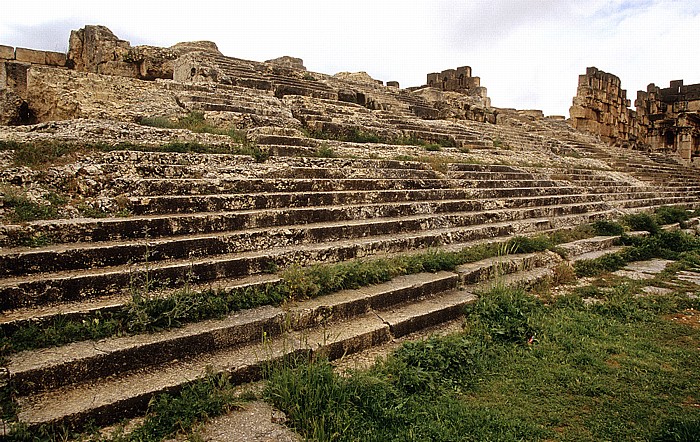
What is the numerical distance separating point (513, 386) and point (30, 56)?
14.1m

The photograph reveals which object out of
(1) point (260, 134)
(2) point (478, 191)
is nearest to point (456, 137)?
(2) point (478, 191)

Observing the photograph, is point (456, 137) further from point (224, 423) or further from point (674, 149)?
point (674, 149)

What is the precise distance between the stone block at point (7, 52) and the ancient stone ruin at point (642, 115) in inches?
994

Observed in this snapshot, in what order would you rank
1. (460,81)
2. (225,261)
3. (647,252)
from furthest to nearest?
1. (460,81)
2. (647,252)
3. (225,261)

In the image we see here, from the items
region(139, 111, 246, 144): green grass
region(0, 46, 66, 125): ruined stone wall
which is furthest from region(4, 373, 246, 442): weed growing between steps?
region(0, 46, 66, 125): ruined stone wall

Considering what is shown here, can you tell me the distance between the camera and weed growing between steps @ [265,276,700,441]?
2504mm

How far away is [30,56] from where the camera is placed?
37.3ft

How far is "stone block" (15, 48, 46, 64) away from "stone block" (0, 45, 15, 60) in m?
0.09

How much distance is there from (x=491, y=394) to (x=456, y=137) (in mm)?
10334

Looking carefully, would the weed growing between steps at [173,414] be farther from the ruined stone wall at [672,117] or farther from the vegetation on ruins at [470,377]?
the ruined stone wall at [672,117]

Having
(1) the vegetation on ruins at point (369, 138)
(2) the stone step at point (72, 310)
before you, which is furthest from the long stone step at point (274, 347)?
(1) the vegetation on ruins at point (369, 138)

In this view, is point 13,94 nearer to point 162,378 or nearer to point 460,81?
point 162,378

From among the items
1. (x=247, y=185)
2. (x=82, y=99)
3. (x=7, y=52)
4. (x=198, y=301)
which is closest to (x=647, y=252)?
(x=247, y=185)

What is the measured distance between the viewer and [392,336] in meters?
3.67
